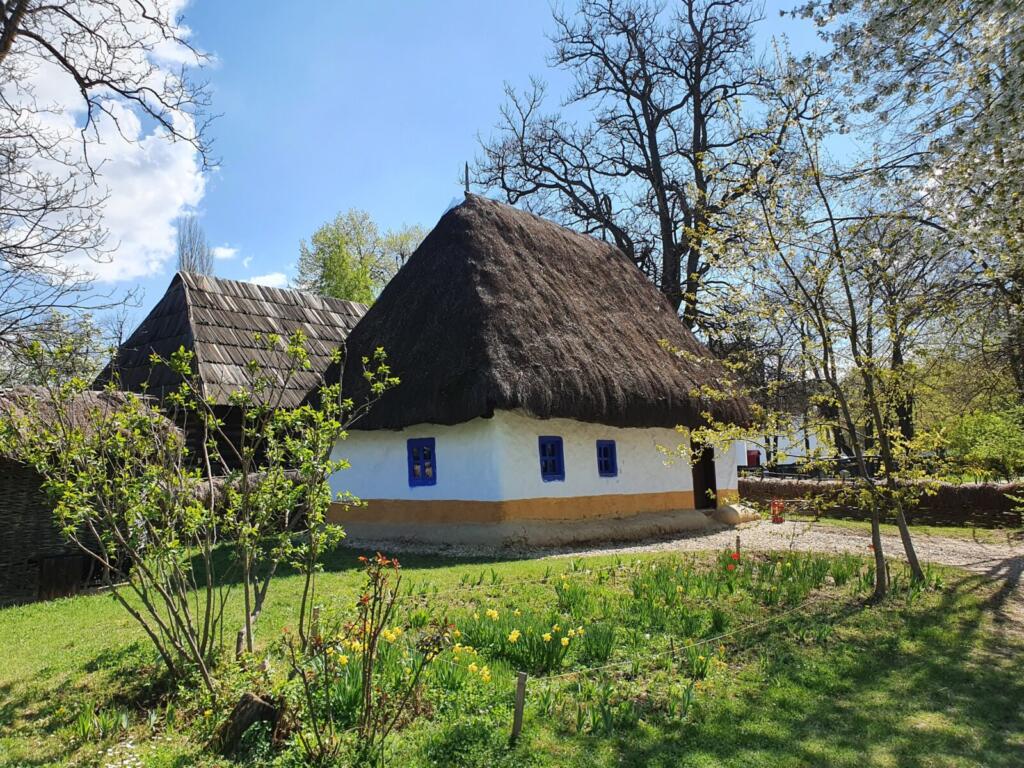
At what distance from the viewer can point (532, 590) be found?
24.6 ft

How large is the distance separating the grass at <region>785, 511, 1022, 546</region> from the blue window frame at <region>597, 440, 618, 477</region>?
11.0ft

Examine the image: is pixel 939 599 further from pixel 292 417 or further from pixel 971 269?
pixel 292 417

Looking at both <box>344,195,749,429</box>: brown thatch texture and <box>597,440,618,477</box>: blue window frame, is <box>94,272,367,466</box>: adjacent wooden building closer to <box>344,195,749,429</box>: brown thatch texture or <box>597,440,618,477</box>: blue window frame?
<box>344,195,749,429</box>: brown thatch texture

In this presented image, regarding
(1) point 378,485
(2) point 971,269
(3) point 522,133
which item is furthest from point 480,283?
(3) point 522,133

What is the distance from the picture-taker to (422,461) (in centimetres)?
1252

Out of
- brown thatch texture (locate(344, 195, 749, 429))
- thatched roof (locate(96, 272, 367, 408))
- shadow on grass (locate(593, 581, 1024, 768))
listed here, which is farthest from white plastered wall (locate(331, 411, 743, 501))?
shadow on grass (locate(593, 581, 1024, 768))

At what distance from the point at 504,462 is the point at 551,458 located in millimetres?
1297

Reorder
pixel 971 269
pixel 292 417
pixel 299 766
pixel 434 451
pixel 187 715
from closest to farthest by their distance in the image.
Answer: pixel 299 766
pixel 187 715
pixel 292 417
pixel 971 269
pixel 434 451

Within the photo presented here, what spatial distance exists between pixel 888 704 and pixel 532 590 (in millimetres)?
3617

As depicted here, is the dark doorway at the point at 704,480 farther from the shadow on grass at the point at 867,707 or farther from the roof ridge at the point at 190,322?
Result: the roof ridge at the point at 190,322

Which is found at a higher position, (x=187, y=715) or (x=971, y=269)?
(x=971, y=269)

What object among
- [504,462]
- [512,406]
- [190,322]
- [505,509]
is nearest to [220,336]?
[190,322]

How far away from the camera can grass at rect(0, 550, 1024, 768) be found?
414 centimetres

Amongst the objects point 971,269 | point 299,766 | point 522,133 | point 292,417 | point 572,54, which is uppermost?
point 572,54
